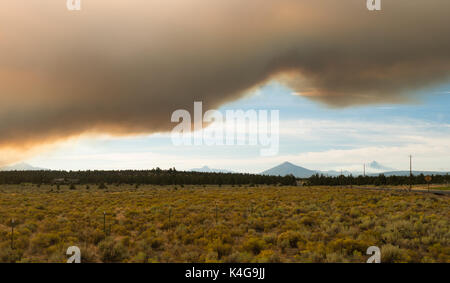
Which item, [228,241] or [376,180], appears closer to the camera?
[228,241]

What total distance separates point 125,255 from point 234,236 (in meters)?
5.81

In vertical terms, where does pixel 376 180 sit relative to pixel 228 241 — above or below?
below

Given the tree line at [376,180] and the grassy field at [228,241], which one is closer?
the grassy field at [228,241]

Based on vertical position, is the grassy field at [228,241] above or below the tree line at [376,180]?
above

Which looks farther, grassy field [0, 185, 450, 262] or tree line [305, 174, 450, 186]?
tree line [305, 174, 450, 186]

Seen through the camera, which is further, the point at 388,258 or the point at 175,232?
the point at 175,232

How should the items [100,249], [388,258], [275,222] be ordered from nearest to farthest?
1. [388,258]
2. [100,249]
3. [275,222]

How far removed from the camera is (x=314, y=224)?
17109 millimetres

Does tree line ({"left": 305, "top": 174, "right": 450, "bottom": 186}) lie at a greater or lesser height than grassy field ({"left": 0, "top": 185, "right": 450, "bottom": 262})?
lesser

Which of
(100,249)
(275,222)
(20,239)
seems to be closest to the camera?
(100,249)

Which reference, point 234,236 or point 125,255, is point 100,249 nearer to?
point 125,255
